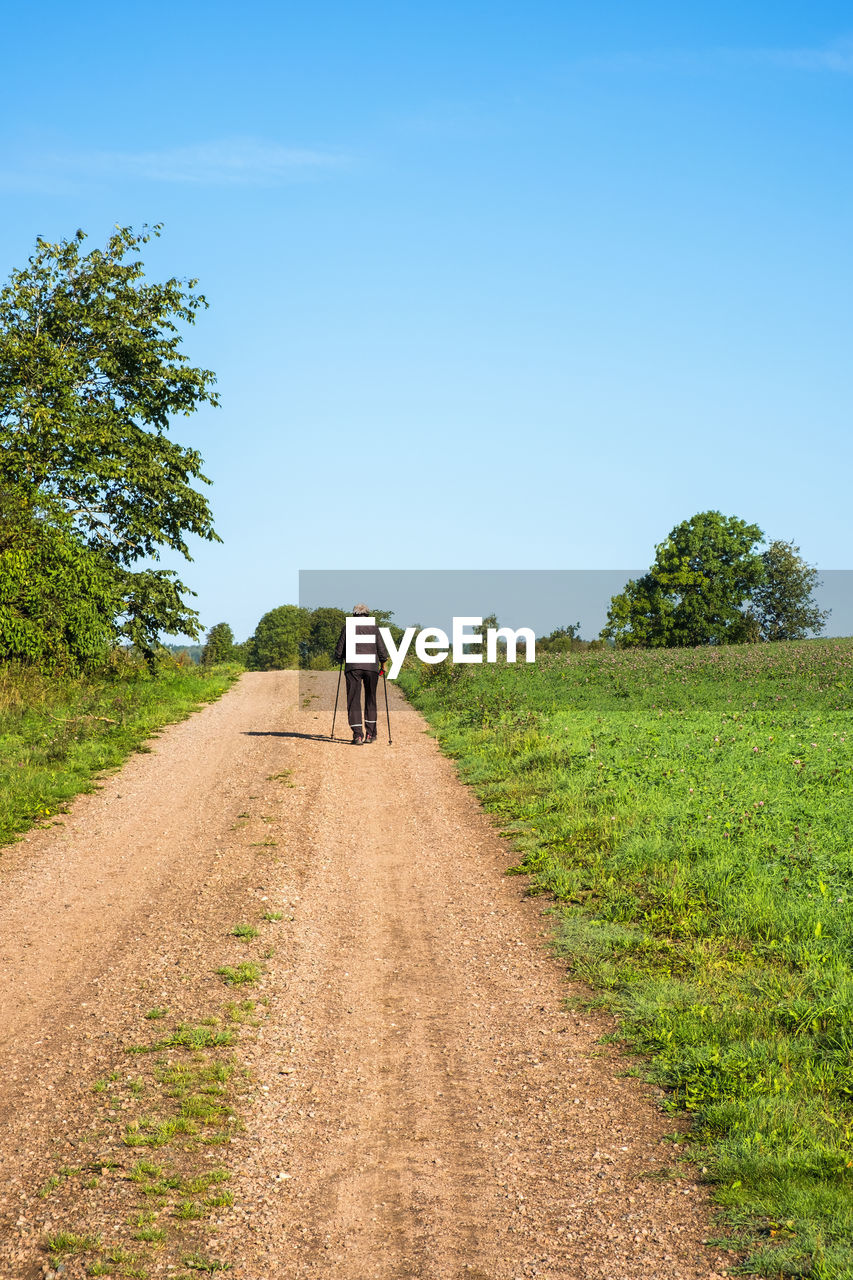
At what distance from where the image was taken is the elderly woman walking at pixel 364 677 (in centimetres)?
1838

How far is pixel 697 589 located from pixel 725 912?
3080 inches

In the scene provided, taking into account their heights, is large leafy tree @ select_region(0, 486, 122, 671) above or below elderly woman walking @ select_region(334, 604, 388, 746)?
above

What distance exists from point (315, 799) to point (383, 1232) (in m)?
9.49

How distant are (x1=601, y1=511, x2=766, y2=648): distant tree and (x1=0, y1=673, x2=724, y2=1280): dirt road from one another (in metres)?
72.9

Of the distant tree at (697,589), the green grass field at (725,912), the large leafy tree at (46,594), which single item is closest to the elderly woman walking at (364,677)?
the green grass field at (725,912)

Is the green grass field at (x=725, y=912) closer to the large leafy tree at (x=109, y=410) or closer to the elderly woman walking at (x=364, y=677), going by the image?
the elderly woman walking at (x=364, y=677)

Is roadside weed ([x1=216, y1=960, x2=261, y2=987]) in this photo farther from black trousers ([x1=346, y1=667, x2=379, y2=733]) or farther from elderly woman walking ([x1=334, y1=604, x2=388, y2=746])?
black trousers ([x1=346, y1=667, x2=379, y2=733])

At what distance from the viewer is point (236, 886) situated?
31.4 ft

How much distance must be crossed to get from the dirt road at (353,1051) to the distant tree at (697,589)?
72864 mm

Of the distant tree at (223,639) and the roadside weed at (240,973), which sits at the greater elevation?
the distant tree at (223,639)

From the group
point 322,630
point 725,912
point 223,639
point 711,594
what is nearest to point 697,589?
point 711,594

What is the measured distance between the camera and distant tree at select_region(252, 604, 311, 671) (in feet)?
414

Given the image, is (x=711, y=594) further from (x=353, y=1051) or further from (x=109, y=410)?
(x=353, y=1051)

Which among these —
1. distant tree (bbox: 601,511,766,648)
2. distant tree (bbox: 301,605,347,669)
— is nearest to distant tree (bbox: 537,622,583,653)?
distant tree (bbox: 601,511,766,648)
